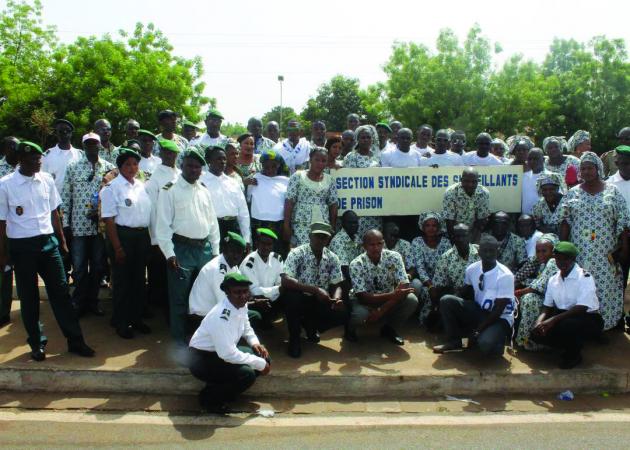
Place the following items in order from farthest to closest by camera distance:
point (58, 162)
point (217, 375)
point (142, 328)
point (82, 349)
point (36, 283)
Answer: point (58, 162), point (142, 328), point (82, 349), point (36, 283), point (217, 375)

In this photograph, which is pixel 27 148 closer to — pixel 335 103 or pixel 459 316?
pixel 459 316

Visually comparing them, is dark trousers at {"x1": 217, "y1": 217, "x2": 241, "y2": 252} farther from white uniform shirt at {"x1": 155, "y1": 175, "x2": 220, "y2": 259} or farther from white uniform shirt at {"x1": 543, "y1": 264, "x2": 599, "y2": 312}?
white uniform shirt at {"x1": 543, "y1": 264, "x2": 599, "y2": 312}

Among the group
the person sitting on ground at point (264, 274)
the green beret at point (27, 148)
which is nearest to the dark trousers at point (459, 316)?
the person sitting on ground at point (264, 274)

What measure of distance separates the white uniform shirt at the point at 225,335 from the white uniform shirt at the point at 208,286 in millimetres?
400

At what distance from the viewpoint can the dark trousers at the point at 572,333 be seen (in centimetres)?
538

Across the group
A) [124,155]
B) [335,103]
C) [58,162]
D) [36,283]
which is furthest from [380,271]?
[335,103]

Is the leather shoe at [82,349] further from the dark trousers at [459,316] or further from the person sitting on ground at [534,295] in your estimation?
the person sitting on ground at [534,295]

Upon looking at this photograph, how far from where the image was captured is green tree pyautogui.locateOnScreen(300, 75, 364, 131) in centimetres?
4400

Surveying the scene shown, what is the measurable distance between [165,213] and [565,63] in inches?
1632

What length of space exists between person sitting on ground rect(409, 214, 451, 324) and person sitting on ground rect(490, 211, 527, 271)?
1.89 ft

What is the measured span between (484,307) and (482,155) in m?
3.12

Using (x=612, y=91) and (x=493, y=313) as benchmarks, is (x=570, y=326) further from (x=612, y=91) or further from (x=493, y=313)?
(x=612, y=91)

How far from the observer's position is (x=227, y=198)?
243 inches

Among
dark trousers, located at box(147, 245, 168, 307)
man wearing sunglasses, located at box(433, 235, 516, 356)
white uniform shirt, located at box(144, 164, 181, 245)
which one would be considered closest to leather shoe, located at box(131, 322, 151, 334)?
dark trousers, located at box(147, 245, 168, 307)
